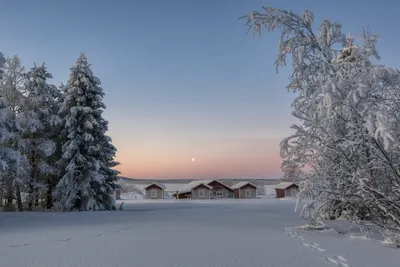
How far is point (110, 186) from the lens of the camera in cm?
2680

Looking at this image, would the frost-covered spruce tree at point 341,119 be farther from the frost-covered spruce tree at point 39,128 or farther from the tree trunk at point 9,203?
the tree trunk at point 9,203

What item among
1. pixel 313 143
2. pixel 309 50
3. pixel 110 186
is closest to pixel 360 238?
pixel 313 143

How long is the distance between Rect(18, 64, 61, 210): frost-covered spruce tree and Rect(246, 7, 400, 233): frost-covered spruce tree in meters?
18.2

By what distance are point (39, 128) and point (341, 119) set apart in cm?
2158

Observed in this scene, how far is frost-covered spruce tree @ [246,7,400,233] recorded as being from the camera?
26.8 ft

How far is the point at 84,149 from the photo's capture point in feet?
84.1

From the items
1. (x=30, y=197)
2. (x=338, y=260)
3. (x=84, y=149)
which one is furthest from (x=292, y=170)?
(x=30, y=197)

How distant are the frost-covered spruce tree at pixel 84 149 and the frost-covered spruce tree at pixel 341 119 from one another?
16237mm

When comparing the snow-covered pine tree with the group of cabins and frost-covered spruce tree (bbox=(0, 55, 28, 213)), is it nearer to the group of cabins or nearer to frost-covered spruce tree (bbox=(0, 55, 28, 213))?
frost-covered spruce tree (bbox=(0, 55, 28, 213))

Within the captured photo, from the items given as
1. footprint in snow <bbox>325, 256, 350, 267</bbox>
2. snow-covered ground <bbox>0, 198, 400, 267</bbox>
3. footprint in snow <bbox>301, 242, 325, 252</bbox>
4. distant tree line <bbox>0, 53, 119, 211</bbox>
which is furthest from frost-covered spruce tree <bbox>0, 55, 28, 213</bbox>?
footprint in snow <bbox>325, 256, 350, 267</bbox>

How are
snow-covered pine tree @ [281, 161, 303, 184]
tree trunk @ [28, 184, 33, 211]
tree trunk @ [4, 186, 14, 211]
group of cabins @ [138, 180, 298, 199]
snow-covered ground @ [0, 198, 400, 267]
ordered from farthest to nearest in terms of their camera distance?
group of cabins @ [138, 180, 298, 199], tree trunk @ [28, 184, 33, 211], tree trunk @ [4, 186, 14, 211], snow-covered pine tree @ [281, 161, 303, 184], snow-covered ground @ [0, 198, 400, 267]

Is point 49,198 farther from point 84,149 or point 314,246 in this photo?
point 314,246

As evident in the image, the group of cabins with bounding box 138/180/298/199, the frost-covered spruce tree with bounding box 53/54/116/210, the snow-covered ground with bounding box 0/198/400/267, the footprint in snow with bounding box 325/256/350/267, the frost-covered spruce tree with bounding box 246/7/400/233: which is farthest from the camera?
the group of cabins with bounding box 138/180/298/199

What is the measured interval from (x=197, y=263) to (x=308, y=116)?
499 cm
